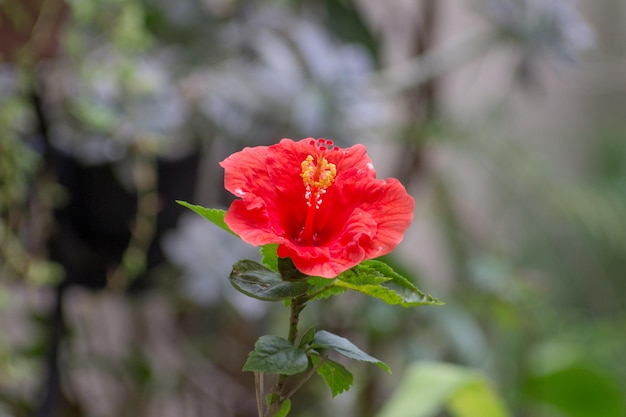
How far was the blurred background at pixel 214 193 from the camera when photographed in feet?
1.91

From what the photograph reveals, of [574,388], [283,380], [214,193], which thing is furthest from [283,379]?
[574,388]

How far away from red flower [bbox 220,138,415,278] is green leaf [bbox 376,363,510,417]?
1.07ft

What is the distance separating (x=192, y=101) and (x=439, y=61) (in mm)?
336

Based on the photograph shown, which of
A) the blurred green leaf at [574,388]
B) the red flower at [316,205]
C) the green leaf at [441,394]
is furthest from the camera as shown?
the blurred green leaf at [574,388]

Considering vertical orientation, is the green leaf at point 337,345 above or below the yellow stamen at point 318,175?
below

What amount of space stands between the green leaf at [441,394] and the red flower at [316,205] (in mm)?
326

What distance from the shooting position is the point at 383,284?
0.66 ft

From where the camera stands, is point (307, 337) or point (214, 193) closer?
point (307, 337)

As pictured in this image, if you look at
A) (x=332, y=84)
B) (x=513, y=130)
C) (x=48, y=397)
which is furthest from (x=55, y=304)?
(x=513, y=130)

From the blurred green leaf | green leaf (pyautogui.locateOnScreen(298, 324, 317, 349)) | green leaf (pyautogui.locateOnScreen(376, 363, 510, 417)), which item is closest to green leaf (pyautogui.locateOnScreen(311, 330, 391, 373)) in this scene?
green leaf (pyautogui.locateOnScreen(298, 324, 317, 349))

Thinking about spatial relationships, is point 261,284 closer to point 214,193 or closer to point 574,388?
point 214,193

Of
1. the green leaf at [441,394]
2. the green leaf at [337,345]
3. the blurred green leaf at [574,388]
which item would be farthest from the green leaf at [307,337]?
the blurred green leaf at [574,388]

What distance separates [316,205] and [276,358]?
→ 45mm

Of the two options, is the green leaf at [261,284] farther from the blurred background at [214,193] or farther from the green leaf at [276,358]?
the blurred background at [214,193]
